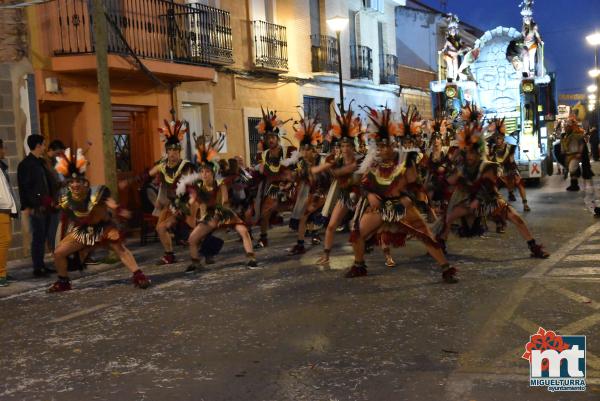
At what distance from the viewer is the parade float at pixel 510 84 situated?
20812 mm

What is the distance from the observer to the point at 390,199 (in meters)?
7.84

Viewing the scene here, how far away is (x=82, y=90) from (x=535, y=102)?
13.2 metres

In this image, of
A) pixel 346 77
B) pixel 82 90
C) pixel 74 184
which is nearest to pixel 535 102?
pixel 346 77

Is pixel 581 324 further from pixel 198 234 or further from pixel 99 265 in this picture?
pixel 99 265

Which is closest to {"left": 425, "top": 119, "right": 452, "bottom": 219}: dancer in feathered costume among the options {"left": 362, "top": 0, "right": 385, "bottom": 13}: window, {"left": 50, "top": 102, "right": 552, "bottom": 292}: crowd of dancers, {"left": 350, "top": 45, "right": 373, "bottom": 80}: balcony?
{"left": 50, "top": 102, "right": 552, "bottom": 292}: crowd of dancers

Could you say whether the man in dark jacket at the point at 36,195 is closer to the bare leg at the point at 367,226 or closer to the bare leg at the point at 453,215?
the bare leg at the point at 367,226

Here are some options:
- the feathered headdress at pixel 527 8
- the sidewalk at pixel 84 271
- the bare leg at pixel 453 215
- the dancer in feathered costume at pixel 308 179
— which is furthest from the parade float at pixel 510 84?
the bare leg at pixel 453 215

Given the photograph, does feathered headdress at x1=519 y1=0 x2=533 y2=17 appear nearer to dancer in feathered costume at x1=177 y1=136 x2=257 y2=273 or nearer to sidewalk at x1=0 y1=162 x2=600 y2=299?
sidewalk at x1=0 y1=162 x2=600 y2=299

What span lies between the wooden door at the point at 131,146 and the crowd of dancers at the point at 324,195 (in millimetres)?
3602

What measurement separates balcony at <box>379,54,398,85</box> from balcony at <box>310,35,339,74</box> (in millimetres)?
4746

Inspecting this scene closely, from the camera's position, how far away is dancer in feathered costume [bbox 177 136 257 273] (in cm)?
930

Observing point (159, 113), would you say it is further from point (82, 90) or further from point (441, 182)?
point (441, 182)

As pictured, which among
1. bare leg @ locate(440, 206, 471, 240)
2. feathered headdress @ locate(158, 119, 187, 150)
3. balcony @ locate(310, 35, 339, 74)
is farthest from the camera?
balcony @ locate(310, 35, 339, 74)

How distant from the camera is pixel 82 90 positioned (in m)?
14.0
